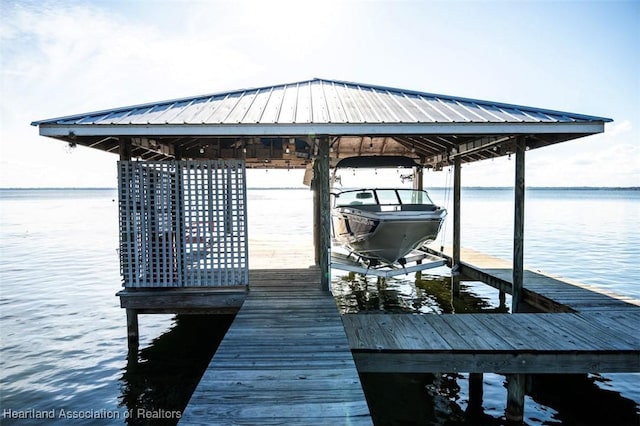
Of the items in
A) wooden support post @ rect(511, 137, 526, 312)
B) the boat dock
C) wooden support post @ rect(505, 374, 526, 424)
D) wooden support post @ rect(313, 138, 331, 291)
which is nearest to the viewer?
the boat dock

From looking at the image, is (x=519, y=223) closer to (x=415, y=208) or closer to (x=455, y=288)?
(x=415, y=208)

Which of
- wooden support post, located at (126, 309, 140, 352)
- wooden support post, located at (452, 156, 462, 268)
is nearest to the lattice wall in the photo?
wooden support post, located at (126, 309, 140, 352)

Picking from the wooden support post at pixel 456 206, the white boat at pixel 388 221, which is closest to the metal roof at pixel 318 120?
the wooden support post at pixel 456 206

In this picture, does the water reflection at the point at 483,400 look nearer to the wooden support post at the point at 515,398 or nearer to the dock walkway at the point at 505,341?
the wooden support post at the point at 515,398

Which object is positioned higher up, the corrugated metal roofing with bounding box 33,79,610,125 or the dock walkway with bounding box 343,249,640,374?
the corrugated metal roofing with bounding box 33,79,610,125

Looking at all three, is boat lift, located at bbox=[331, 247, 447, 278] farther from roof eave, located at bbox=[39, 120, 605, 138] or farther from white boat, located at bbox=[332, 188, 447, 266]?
roof eave, located at bbox=[39, 120, 605, 138]

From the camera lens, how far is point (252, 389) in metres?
3.87

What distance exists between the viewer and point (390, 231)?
8.18 meters

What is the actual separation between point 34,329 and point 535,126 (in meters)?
11.6

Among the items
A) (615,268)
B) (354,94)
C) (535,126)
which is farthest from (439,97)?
(615,268)

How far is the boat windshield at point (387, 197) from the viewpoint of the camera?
8.77 meters

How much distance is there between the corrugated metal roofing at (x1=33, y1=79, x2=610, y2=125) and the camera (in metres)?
6.27

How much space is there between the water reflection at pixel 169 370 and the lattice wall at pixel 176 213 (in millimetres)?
1682

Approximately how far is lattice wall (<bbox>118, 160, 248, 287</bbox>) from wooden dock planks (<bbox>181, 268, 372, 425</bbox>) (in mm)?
1366
